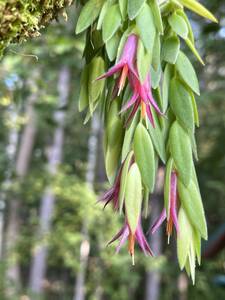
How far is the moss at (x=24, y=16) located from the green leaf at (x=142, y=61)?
0.60ft

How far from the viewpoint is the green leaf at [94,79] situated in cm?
80

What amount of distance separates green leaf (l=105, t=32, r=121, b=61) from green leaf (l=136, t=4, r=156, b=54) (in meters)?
0.05

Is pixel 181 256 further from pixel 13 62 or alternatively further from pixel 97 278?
Result: pixel 97 278

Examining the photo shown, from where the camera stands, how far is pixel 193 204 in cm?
73

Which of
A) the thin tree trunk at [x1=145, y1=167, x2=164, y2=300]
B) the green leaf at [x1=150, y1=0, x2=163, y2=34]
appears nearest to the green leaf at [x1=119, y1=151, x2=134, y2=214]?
the green leaf at [x1=150, y1=0, x2=163, y2=34]

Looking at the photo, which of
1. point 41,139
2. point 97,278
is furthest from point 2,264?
point 41,139

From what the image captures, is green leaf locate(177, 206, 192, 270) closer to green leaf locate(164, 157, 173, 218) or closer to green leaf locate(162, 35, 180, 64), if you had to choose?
green leaf locate(164, 157, 173, 218)

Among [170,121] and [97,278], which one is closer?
[170,121]

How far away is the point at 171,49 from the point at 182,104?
92mm

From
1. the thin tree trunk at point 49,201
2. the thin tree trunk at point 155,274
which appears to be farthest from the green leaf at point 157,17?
the thin tree trunk at point 155,274

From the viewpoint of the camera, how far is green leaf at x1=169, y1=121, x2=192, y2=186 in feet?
2.37

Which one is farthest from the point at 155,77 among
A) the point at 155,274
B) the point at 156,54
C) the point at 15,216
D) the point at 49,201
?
the point at 155,274

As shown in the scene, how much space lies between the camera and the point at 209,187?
1155 centimetres

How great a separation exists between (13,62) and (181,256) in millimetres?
2807
